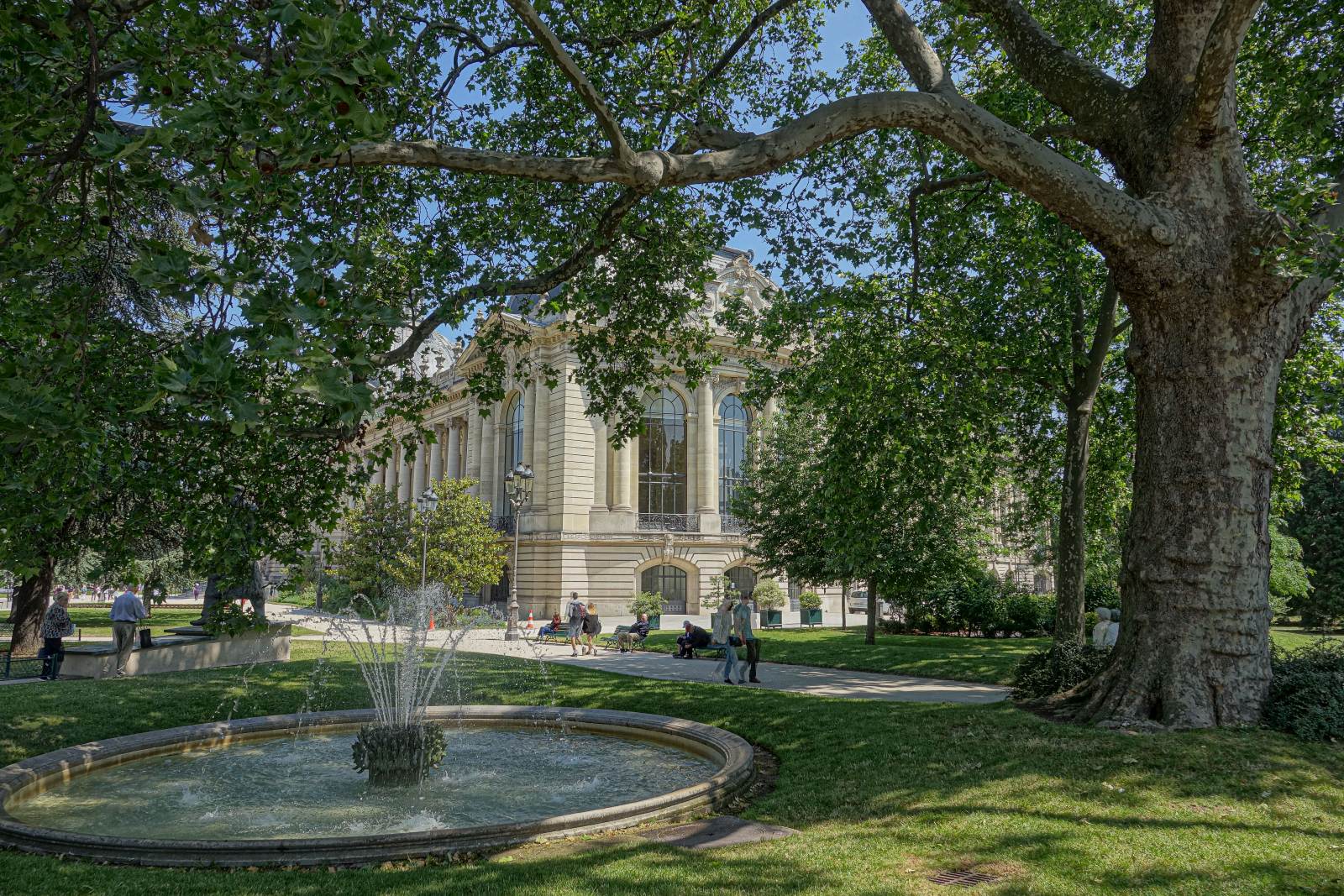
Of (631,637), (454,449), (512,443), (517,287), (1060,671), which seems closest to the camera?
(517,287)

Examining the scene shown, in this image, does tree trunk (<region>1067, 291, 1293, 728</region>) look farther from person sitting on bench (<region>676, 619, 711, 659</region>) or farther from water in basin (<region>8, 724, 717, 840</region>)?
person sitting on bench (<region>676, 619, 711, 659</region>)

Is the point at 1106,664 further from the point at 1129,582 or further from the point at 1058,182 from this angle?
the point at 1058,182

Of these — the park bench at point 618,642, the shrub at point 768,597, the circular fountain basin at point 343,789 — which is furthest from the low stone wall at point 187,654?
the shrub at point 768,597

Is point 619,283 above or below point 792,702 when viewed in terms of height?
above

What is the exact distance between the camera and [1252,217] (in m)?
8.33

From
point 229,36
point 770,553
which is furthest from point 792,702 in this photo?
point 770,553

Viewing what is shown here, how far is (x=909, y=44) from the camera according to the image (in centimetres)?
904

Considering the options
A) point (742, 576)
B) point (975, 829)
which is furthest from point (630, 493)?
point (975, 829)

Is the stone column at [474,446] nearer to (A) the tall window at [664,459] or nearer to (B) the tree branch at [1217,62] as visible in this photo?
(A) the tall window at [664,459]

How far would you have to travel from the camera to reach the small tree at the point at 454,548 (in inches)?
1463

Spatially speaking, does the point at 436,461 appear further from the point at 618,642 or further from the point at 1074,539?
the point at 1074,539

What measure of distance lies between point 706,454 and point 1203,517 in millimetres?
38463

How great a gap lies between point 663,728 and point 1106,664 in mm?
5005

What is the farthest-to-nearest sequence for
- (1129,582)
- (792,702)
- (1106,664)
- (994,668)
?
(994,668), (792,702), (1106,664), (1129,582)
